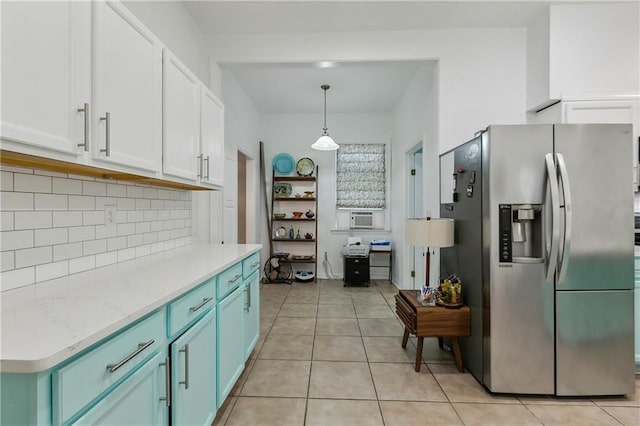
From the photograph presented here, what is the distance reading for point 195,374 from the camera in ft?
4.90

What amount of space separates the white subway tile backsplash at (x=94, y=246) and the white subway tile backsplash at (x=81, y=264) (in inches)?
1.2

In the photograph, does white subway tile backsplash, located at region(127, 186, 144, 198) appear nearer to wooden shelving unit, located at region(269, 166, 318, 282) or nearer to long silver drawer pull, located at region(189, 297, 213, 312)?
long silver drawer pull, located at region(189, 297, 213, 312)

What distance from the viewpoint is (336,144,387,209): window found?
19.0 feet

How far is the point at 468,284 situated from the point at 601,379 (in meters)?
0.97

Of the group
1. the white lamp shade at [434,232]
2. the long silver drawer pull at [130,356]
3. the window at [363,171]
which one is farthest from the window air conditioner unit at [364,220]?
the long silver drawer pull at [130,356]

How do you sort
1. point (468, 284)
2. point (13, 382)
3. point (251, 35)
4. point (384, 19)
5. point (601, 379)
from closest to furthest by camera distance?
point (13, 382)
point (601, 379)
point (468, 284)
point (384, 19)
point (251, 35)

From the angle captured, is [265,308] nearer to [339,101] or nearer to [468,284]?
[468,284]

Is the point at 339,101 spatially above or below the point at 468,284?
above

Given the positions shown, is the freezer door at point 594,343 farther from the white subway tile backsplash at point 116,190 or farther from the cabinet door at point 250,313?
the white subway tile backsplash at point 116,190

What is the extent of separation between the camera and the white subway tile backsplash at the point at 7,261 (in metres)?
1.21

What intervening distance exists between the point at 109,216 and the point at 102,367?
1148mm

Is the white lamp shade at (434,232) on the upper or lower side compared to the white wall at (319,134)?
lower

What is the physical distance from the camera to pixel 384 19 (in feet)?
9.59

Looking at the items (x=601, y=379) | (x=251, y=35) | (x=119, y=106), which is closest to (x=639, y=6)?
(x=601, y=379)
